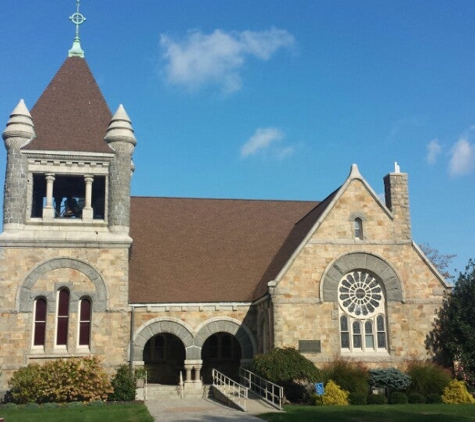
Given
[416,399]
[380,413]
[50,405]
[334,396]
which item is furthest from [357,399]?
[50,405]

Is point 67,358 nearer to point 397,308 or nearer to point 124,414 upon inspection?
point 124,414

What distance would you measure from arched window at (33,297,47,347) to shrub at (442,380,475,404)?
56.4 feet

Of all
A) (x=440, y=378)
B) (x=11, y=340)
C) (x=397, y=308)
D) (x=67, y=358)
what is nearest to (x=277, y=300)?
(x=397, y=308)

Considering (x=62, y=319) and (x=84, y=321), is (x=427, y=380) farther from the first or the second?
(x=62, y=319)

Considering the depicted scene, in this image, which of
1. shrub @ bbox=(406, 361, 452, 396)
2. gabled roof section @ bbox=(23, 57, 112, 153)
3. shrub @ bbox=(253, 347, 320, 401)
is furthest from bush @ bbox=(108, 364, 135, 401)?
shrub @ bbox=(406, 361, 452, 396)

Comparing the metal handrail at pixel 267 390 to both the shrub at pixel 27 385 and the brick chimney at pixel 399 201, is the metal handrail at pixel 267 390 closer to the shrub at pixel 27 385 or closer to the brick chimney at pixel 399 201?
the shrub at pixel 27 385

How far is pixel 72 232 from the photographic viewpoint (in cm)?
2970

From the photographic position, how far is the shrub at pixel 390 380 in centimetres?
2611

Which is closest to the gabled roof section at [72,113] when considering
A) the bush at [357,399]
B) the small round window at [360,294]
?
the small round window at [360,294]

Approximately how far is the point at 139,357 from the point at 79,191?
946 centimetres

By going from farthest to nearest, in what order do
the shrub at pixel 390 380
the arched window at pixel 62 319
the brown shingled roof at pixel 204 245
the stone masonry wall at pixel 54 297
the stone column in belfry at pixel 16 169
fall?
1. the brown shingled roof at pixel 204 245
2. the stone column in belfry at pixel 16 169
3. the arched window at pixel 62 319
4. the stone masonry wall at pixel 54 297
5. the shrub at pixel 390 380

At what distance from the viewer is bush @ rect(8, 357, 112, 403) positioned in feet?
85.2

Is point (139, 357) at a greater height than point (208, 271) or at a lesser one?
lesser

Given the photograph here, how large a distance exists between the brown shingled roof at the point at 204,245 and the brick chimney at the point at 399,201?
6835mm
